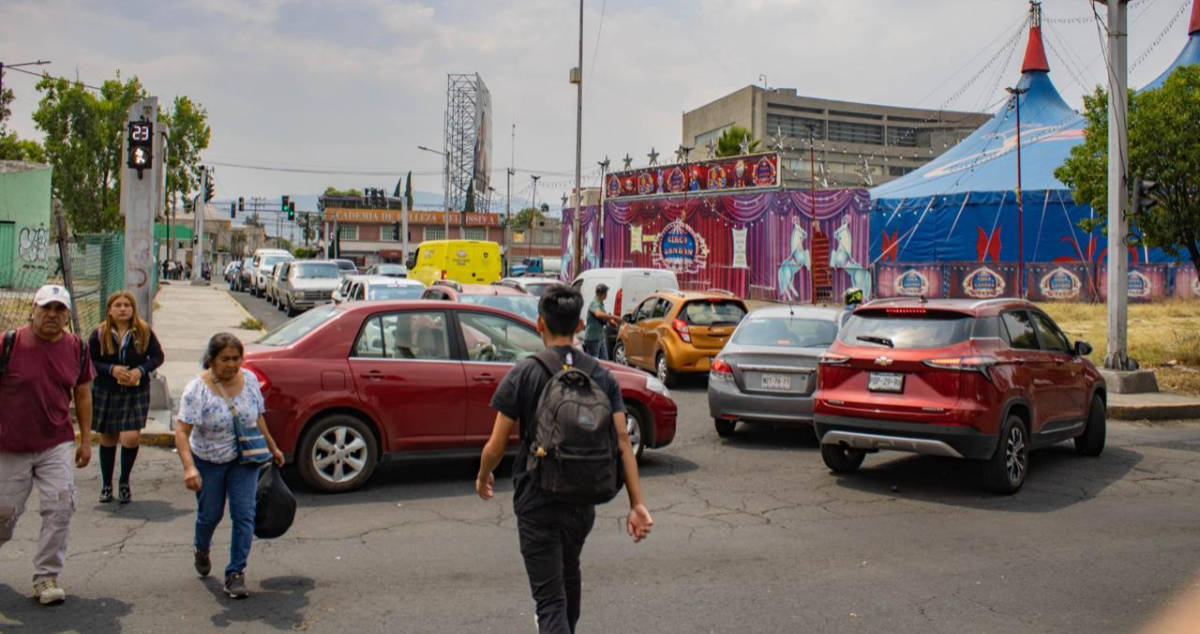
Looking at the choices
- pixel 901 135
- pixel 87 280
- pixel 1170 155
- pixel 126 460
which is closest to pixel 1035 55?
pixel 1170 155

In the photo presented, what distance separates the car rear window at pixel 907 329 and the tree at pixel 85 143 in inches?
1649

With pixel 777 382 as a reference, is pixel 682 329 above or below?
above

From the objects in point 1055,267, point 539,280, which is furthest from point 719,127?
point 539,280

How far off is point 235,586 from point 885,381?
5285 mm

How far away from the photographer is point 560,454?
11.6 feet

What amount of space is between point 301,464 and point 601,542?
263cm

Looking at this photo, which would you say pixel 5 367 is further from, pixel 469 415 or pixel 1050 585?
pixel 1050 585

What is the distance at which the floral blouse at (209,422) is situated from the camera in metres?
5.20

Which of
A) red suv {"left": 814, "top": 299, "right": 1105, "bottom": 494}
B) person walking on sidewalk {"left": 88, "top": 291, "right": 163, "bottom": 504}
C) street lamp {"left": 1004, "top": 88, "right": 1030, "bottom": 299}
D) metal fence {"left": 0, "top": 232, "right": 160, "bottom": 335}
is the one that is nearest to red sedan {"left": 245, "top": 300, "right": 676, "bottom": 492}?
person walking on sidewalk {"left": 88, "top": 291, "right": 163, "bottom": 504}

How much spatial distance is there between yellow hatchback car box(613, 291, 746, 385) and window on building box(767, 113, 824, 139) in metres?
80.1

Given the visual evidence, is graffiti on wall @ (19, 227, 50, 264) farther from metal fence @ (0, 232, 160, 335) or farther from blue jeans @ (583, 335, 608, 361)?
blue jeans @ (583, 335, 608, 361)

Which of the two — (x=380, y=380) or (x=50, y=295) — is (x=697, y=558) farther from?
(x=50, y=295)

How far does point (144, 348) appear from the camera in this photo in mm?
7246

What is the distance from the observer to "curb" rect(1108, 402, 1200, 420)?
12734mm
